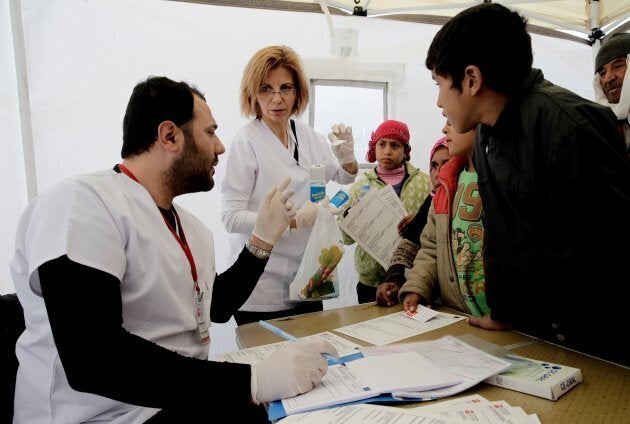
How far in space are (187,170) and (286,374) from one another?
65 cm

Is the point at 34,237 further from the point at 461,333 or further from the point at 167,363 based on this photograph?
the point at 461,333

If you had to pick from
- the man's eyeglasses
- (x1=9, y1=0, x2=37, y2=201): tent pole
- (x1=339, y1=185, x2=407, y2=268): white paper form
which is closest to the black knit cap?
(x1=339, y1=185, x2=407, y2=268): white paper form

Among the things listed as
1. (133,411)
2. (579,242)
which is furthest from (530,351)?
(133,411)

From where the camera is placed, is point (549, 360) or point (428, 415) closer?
point (428, 415)

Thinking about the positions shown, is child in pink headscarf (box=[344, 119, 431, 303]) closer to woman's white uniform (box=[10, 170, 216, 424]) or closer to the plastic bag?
the plastic bag

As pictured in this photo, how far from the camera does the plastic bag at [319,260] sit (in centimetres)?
152

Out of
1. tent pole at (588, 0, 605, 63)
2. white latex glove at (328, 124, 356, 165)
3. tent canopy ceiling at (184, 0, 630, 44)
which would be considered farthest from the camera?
tent pole at (588, 0, 605, 63)

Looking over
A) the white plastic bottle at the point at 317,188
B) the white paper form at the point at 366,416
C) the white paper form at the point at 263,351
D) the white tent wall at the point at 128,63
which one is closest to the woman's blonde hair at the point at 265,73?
the white plastic bottle at the point at 317,188

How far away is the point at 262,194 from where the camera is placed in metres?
1.75

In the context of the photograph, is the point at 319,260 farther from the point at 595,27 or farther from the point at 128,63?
the point at 595,27

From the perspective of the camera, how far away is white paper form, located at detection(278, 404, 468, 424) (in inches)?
25.8

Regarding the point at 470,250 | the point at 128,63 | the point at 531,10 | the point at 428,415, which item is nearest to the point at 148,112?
the point at 428,415

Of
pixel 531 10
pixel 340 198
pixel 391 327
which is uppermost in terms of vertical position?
pixel 531 10

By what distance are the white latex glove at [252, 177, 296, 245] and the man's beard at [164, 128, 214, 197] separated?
0.31 metres
